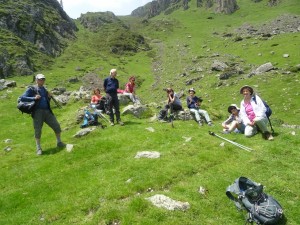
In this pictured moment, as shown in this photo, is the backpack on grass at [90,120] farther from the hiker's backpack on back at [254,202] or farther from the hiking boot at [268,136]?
the hiker's backpack on back at [254,202]

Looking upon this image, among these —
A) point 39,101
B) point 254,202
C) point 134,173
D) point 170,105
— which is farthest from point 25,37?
point 254,202

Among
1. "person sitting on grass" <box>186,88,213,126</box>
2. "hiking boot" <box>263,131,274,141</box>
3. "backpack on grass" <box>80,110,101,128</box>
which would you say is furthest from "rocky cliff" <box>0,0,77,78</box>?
"hiking boot" <box>263,131,274,141</box>

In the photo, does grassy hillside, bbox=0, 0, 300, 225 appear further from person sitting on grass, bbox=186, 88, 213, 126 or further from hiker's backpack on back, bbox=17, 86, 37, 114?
hiker's backpack on back, bbox=17, 86, 37, 114

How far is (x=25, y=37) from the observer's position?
11356 cm

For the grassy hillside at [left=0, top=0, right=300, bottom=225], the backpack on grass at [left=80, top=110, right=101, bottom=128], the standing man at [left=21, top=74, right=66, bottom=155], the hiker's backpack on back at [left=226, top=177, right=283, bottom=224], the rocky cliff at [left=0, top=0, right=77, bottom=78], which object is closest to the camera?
the hiker's backpack on back at [left=226, top=177, right=283, bottom=224]

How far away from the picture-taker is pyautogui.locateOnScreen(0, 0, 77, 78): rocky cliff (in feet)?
281

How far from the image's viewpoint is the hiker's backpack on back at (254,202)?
1113cm

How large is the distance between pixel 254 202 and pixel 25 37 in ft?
377

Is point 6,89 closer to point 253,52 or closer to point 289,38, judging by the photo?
point 253,52

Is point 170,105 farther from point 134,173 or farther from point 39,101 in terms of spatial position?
point 134,173

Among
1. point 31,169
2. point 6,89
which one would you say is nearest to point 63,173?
point 31,169

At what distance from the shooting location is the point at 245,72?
62.1m

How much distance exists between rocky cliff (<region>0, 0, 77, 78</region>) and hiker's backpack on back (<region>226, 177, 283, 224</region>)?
7668 cm

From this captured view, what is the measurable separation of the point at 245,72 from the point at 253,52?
21.4 meters
